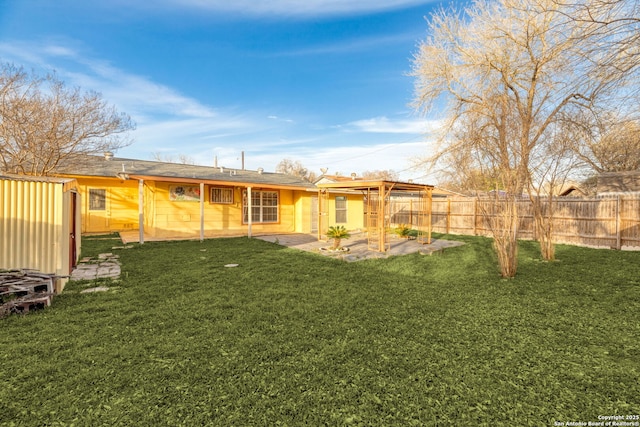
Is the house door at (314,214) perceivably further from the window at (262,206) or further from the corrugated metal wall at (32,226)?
the corrugated metal wall at (32,226)

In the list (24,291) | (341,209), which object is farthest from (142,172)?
(24,291)

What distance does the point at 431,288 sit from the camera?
5.70 m

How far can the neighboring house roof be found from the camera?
1420 centimetres

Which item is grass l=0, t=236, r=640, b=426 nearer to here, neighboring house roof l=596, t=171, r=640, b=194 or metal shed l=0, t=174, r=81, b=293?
metal shed l=0, t=174, r=81, b=293

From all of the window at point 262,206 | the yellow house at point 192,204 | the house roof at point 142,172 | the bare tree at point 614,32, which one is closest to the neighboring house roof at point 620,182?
the yellow house at point 192,204

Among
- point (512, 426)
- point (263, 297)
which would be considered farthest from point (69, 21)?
point (512, 426)

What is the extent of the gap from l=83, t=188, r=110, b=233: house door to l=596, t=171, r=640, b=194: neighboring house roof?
1014 inches

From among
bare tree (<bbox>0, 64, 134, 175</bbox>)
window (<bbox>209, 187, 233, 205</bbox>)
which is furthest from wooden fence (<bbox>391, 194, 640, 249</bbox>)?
bare tree (<bbox>0, 64, 134, 175</bbox>)

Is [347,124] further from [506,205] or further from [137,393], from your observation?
[137,393]

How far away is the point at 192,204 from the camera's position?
12.9m

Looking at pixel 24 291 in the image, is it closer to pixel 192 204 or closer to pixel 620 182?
pixel 192 204

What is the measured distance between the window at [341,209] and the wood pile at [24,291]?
487 inches

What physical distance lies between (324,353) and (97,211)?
1556 cm

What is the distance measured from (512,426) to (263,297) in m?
3.78
